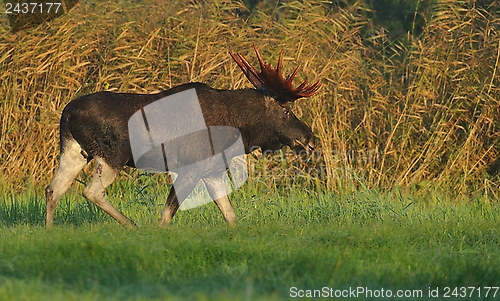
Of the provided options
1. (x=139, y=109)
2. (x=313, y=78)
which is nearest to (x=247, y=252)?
(x=139, y=109)

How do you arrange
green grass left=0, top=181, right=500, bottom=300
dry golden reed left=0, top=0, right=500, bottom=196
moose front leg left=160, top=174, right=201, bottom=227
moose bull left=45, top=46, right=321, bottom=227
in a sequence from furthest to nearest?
dry golden reed left=0, top=0, right=500, bottom=196 → moose front leg left=160, top=174, right=201, bottom=227 → moose bull left=45, top=46, right=321, bottom=227 → green grass left=0, top=181, right=500, bottom=300

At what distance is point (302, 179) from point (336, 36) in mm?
2017

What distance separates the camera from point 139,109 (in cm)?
749

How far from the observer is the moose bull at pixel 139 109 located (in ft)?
24.3

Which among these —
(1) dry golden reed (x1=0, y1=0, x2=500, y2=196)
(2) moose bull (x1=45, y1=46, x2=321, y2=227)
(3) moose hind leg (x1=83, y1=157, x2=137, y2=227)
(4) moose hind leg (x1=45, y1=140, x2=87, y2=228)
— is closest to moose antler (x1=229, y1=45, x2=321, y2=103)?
(2) moose bull (x1=45, y1=46, x2=321, y2=227)

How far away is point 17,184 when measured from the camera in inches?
394

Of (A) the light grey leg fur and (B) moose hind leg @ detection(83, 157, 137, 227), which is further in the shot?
(A) the light grey leg fur

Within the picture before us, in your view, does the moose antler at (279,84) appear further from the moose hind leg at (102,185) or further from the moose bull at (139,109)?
the moose hind leg at (102,185)

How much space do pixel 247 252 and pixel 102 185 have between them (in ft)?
6.28

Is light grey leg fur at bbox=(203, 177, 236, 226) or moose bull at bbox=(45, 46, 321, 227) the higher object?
→ moose bull at bbox=(45, 46, 321, 227)

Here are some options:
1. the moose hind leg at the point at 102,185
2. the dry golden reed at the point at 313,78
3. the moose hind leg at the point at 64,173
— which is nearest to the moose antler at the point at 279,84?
A: the moose hind leg at the point at 102,185

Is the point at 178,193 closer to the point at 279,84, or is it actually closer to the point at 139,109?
the point at 139,109

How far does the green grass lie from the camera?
5.27 meters

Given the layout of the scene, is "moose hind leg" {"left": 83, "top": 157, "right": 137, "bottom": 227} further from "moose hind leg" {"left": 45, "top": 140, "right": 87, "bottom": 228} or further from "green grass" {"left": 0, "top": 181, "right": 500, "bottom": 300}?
"moose hind leg" {"left": 45, "top": 140, "right": 87, "bottom": 228}
